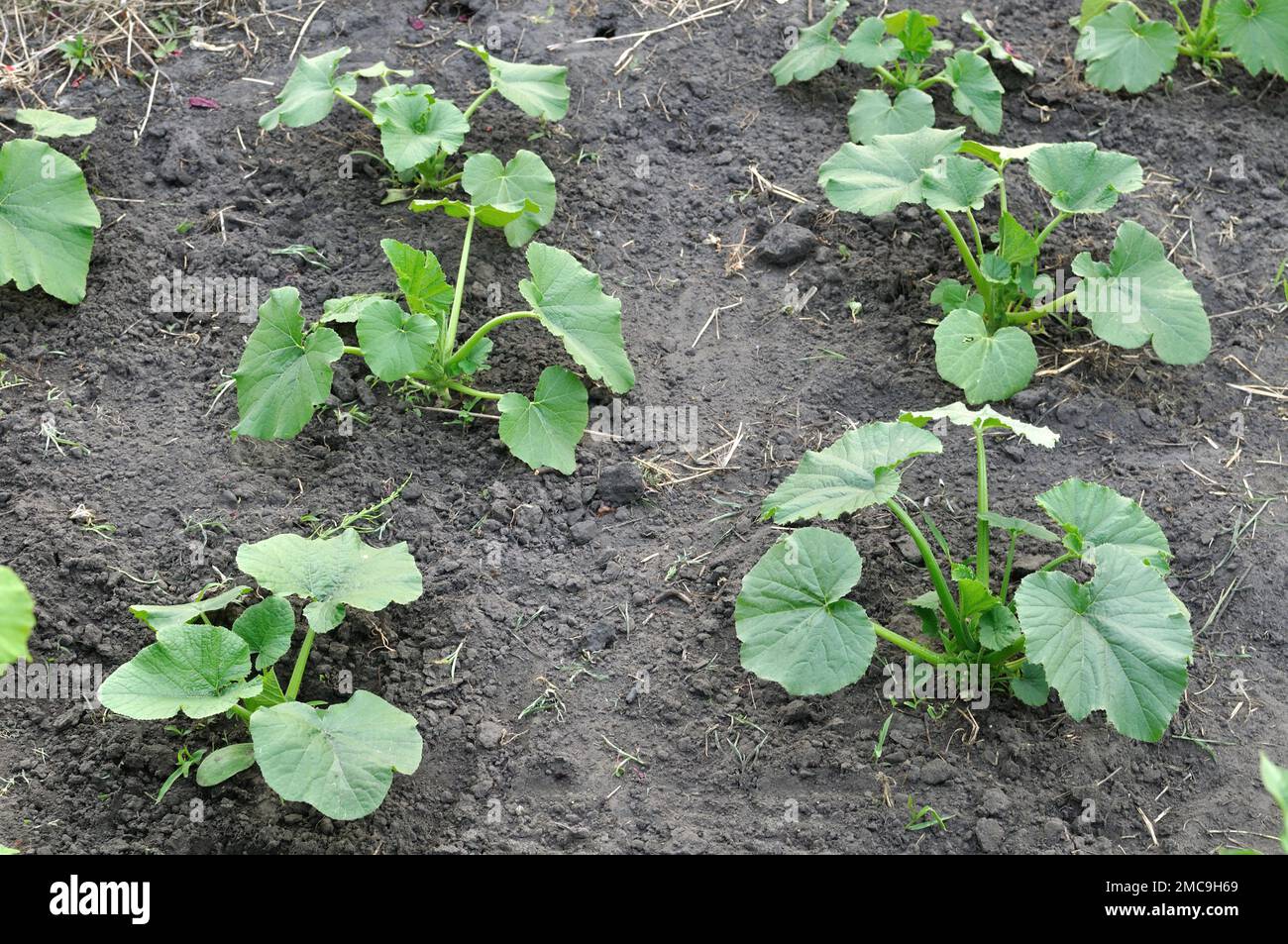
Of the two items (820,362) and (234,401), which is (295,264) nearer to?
(234,401)

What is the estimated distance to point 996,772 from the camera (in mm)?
2836

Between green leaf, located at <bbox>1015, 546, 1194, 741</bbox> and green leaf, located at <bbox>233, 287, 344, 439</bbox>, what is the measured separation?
1.90m

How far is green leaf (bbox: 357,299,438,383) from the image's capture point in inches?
131

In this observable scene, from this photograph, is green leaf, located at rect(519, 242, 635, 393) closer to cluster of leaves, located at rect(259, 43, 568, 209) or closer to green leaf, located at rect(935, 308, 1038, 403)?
cluster of leaves, located at rect(259, 43, 568, 209)

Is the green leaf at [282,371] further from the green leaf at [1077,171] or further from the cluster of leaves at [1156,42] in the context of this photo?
the cluster of leaves at [1156,42]

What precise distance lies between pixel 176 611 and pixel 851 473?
5.36ft

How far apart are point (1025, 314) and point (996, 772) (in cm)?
150

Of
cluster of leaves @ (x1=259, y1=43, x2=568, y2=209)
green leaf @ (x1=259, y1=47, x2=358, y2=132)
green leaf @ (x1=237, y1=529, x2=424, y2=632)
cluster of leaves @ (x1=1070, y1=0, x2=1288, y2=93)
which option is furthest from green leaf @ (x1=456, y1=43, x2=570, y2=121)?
cluster of leaves @ (x1=1070, y1=0, x2=1288, y2=93)

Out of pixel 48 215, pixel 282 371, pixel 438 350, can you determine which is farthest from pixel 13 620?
pixel 48 215

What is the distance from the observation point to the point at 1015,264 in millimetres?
3639

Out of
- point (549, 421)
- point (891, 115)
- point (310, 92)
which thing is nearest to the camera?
point (549, 421)

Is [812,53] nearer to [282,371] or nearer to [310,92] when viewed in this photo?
[310,92]

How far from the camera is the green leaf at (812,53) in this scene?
436cm
